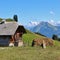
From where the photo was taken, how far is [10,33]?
69.6 metres

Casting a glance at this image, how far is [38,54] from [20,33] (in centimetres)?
4295

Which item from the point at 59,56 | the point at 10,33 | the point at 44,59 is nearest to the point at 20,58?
the point at 44,59

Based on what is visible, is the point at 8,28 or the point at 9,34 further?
the point at 8,28

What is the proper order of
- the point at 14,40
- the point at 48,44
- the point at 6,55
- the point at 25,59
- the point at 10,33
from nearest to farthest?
the point at 25,59 → the point at 6,55 → the point at 48,44 → the point at 10,33 → the point at 14,40

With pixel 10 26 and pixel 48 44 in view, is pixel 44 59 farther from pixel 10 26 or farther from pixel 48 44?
pixel 10 26

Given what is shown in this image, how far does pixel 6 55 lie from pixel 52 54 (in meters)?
5.95

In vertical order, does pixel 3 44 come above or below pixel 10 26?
below

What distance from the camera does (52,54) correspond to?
35.9 meters

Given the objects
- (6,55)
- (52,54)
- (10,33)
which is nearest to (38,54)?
(52,54)

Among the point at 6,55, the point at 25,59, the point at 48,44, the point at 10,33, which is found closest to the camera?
the point at 25,59

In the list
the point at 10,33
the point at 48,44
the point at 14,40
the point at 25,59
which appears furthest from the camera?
the point at 14,40

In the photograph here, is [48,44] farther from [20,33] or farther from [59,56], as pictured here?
[20,33]

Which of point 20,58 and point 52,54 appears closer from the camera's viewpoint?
point 20,58

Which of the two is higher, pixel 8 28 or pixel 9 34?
Result: pixel 8 28
